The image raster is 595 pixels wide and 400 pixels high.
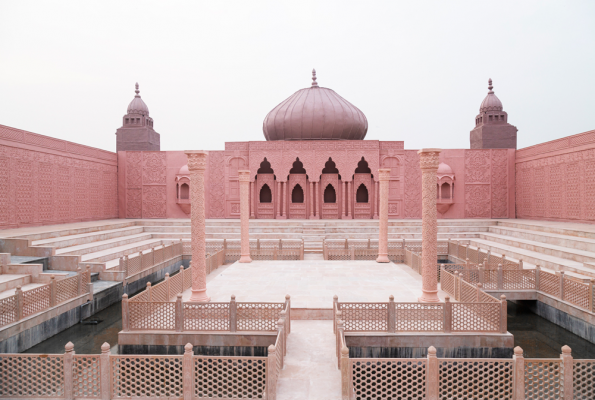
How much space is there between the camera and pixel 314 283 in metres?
7.37

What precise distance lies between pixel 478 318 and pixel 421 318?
2.42 feet

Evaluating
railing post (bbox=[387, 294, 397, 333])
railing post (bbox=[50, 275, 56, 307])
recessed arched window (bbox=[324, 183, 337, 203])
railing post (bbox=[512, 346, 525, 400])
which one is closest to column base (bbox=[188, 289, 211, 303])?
railing post (bbox=[50, 275, 56, 307])

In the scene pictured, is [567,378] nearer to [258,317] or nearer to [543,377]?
[543,377]

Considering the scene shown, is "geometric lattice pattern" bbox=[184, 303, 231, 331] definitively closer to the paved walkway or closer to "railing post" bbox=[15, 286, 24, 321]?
the paved walkway

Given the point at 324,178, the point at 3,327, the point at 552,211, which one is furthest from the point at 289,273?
the point at 552,211

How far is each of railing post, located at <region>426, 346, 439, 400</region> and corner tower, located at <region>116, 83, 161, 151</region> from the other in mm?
20658

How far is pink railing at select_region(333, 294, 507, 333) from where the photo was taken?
15.8ft

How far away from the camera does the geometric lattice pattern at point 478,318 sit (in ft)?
15.9

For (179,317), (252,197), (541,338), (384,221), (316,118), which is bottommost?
(541,338)

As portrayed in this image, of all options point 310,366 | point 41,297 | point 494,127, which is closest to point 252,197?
point 41,297

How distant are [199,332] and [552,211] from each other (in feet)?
45.4

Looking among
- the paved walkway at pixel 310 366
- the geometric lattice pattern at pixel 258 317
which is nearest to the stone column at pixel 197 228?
the geometric lattice pattern at pixel 258 317

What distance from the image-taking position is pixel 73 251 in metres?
9.32

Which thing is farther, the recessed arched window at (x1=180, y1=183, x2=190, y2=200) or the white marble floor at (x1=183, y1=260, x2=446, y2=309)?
the recessed arched window at (x1=180, y1=183, x2=190, y2=200)
